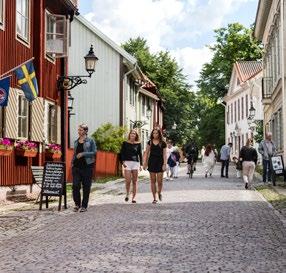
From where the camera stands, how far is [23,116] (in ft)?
56.0

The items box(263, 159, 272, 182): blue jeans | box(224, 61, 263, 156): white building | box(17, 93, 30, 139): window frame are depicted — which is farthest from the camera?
box(224, 61, 263, 156): white building

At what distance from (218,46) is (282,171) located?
4570 cm

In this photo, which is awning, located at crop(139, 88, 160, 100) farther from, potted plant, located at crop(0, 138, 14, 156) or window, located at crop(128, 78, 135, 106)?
potted plant, located at crop(0, 138, 14, 156)

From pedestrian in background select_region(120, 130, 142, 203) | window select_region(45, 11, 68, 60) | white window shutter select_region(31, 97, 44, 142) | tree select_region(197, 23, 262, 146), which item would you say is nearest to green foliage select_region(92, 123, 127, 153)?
window select_region(45, 11, 68, 60)

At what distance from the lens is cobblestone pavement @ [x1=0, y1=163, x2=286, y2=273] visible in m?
6.88

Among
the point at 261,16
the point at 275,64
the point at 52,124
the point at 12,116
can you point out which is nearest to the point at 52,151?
the point at 52,124

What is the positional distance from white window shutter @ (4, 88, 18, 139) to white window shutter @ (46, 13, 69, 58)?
11.4ft

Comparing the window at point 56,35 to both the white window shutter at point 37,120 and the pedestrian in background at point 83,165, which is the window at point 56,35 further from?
the pedestrian in background at point 83,165

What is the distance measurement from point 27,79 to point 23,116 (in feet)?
11.5

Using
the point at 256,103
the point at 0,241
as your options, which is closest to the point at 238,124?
the point at 256,103

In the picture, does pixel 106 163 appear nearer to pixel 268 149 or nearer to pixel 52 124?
pixel 268 149

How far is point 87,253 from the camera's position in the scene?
765 centimetres

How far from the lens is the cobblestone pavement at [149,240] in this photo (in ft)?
22.6

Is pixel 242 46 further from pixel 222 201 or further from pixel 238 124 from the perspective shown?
pixel 222 201
